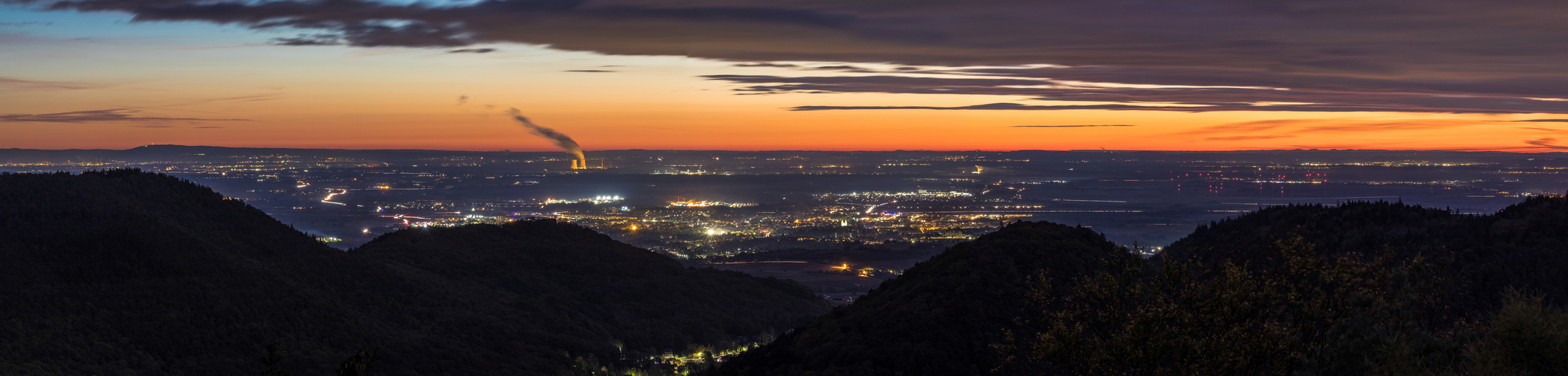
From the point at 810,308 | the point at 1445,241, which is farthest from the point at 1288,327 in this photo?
the point at 810,308

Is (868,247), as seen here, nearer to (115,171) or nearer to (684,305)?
(684,305)

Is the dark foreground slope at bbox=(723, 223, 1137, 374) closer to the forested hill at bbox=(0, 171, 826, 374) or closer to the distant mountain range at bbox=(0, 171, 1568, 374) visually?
the distant mountain range at bbox=(0, 171, 1568, 374)

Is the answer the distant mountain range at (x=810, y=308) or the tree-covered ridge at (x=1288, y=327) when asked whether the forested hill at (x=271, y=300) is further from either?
the tree-covered ridge at (x=1288, y=327)

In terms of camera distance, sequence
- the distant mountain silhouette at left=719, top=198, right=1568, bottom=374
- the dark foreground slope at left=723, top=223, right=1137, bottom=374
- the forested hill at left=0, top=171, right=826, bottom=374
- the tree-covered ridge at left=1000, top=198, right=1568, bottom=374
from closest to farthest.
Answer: the tree-covered ridge at left=1000, top=198, right=1568, bottom=374 → the distant mountain silhouette at left=719, top=198, right=1568, bottom=374 → the dark foreground slope at left=723, top=223, right=1137, bottom=374 → the forested hill at left=0, top=171, right=826, bottom=374

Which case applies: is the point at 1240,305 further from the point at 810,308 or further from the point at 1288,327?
the point at 810,308

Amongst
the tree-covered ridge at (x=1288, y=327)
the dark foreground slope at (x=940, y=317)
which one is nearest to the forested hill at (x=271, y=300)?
the dark foreground slope at (x=940, y=317)

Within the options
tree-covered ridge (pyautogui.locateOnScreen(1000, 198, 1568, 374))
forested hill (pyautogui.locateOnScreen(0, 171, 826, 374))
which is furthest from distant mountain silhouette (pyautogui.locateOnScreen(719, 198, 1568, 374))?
forested hill (pyautogui.locateOnScreen(0, 171, 826, 374))
